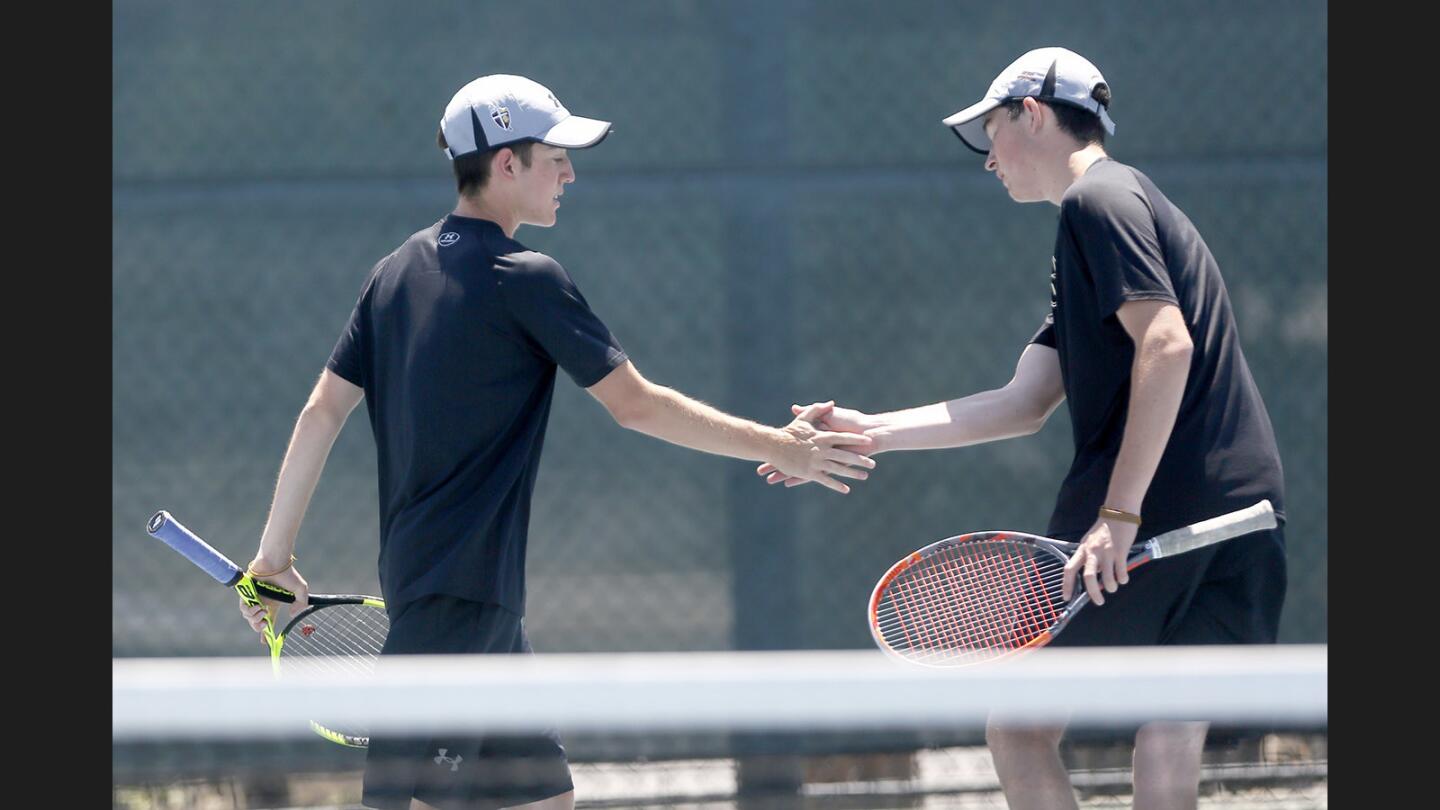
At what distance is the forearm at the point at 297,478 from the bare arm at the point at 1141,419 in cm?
117

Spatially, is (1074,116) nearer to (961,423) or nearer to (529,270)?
→ (961,423)

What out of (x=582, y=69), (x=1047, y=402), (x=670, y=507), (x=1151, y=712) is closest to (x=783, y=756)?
(x=670, y=507)

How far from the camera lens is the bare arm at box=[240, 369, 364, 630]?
2.72 m

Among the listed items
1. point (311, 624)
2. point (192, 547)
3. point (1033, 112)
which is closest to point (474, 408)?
point (192, 547)

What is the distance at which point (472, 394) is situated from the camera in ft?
8.16

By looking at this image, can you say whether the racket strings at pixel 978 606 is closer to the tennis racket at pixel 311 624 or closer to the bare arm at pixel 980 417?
the bare arm at pixel 980 417

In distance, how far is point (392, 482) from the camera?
259 centimetres

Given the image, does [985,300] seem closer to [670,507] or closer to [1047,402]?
[670,507]

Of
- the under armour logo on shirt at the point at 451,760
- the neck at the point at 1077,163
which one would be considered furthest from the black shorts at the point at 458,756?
the neck at the point at 1077,163

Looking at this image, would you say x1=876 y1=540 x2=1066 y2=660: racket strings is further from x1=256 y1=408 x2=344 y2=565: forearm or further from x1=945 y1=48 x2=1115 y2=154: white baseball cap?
x1=256 y1=408 x2=344 y2=565: forearm

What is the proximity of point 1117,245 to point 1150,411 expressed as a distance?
0.23m

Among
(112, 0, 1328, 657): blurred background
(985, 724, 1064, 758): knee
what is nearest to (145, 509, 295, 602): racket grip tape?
(985, 724, 1064, 758): knee

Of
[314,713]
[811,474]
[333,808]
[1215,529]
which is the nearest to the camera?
[314,713]

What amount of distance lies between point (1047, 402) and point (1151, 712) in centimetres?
138
